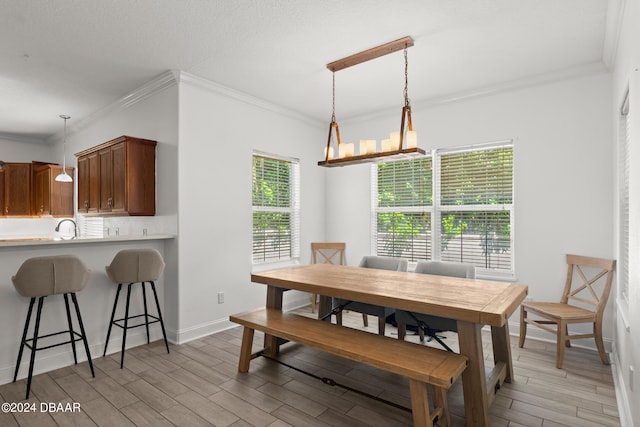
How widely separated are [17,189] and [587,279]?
839 cm

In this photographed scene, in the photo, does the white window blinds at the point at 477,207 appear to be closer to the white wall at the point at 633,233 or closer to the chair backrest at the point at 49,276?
the white wall at the point at 633,233

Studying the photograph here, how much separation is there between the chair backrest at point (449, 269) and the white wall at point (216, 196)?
213 cm

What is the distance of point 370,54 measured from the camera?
316 cm

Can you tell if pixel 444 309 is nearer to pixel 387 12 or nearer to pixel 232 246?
pixel 387 12

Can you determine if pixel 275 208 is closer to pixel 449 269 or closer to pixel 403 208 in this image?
pixel 403 208

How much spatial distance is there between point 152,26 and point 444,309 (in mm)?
2997

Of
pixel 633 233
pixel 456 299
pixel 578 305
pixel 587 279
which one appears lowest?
pixel 578 305

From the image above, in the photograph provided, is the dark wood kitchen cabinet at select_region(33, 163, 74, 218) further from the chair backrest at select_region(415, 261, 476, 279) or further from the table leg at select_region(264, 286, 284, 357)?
the chair backrest at select_region(415, 261, 476, 279)

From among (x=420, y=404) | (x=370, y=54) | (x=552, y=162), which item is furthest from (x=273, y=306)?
(x=552, y=162)

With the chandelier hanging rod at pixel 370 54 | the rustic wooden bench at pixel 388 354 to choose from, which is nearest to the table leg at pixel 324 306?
the rustic wooden bench at pixel 388 354

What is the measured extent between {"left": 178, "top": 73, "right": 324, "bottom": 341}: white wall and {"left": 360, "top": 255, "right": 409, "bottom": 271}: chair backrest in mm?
1501

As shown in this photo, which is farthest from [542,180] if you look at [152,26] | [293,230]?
[152,26]

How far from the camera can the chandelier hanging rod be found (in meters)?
2.95

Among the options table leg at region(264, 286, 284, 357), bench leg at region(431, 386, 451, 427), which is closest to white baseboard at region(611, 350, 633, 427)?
bench leg at region(431, 386, 451, 427)
